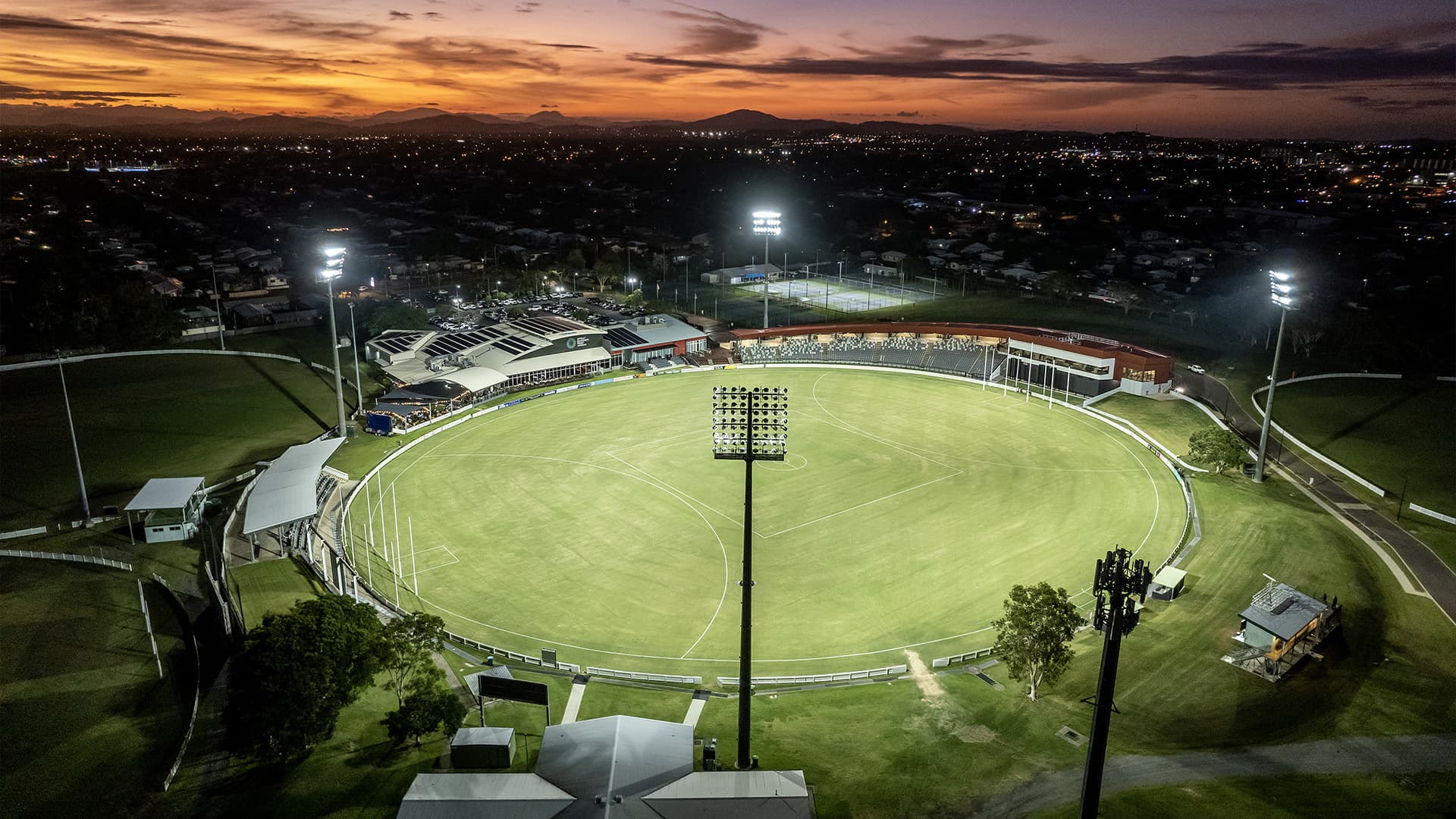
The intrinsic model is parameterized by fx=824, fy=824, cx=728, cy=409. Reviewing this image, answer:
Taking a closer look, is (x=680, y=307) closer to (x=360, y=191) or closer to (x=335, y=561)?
(x=335, y=561)

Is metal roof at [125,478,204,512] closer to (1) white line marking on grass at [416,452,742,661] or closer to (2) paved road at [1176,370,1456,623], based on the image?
(1) white line marking on grass at [416,452,742,661]

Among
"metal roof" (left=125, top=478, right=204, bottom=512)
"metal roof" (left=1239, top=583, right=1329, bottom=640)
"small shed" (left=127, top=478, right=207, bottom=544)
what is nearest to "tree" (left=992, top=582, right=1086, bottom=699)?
"metal roof" (left=1239, top=583, right=1329, bottom=640)

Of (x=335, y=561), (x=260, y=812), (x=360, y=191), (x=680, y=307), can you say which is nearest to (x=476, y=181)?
(x=360, y=191)

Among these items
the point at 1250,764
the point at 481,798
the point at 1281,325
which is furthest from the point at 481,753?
the point at 1281,325

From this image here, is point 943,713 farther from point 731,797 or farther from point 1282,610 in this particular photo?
point 1282,610

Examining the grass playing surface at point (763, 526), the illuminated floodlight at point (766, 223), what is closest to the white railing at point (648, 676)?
the grass playing surface at point (763, 526)

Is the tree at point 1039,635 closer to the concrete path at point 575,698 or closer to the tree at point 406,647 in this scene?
the concrete path at point 575,698

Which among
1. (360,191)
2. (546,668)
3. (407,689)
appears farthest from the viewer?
(360,191)
